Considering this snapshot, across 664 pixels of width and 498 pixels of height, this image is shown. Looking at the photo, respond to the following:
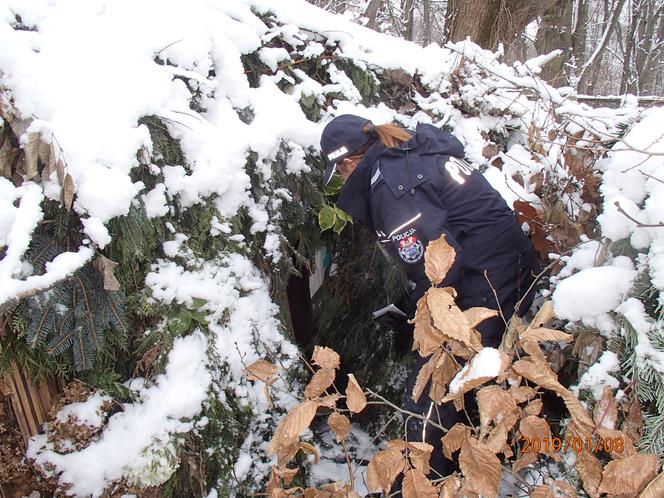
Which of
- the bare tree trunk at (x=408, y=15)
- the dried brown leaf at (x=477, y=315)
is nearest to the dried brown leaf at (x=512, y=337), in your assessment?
the dried brown leaf at (x=477, y=315)

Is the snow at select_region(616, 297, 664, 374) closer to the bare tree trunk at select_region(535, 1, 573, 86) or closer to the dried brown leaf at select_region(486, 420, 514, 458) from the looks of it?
the dried brown leaf at select_region(486, 420, 514, 458)

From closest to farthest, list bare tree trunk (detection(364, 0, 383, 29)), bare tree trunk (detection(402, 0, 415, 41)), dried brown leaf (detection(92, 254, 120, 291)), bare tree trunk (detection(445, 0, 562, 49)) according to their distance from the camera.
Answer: dried brown leaf (detection(92, 254, 120, 291))
bare tree trunk (detection(445, 0, 562, 49))
bare tree trunk (detection(364, 0, 383, 29))
bare tree trunk (detection(402, 0, 415, 41))

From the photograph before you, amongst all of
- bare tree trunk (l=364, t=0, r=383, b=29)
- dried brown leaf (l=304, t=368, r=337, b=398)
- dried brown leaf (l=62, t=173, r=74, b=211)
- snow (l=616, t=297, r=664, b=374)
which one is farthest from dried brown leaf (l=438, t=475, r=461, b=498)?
bare tree trunk (l=364, t=0, r=383, b=29)

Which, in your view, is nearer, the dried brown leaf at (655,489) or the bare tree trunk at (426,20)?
the dried brown leaf at (655,489)

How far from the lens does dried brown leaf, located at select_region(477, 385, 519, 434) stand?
1.36 m

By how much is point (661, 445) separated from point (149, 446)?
1763mm

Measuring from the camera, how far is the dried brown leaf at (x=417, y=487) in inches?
53.4

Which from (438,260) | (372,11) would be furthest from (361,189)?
(372,11)

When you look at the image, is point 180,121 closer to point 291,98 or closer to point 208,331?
point 291,98

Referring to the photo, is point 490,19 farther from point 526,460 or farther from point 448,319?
point 526,460

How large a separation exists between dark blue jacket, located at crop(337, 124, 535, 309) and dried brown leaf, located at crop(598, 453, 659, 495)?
100cm

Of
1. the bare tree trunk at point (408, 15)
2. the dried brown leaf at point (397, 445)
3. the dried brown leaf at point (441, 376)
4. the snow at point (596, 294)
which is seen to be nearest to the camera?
the dried brown leaf at point (397, 445)

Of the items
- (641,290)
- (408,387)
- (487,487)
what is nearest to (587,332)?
(641,290)
